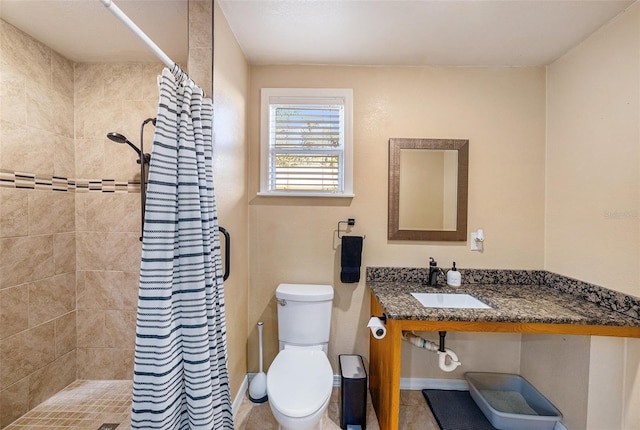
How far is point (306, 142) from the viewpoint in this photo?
210 cm

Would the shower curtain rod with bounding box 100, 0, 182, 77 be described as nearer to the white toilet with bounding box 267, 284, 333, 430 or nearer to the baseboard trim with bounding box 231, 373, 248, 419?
the white toilet with bounding box 267, 284, 333, 430

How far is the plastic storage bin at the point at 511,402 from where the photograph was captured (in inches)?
66.5

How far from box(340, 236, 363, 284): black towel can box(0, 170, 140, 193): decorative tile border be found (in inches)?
61.0

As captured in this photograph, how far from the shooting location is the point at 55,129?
1846 mm

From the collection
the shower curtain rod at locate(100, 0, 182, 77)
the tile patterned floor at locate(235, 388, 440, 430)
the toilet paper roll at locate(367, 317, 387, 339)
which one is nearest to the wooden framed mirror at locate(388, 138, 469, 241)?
the toilet paper roll at locate(367, 317, 387, 339)

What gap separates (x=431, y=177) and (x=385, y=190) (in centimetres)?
34

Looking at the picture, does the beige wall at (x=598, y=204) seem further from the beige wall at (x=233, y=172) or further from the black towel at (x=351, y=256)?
the beige wall at (x=233, y=172)

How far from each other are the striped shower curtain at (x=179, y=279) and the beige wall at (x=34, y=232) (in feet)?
4.22

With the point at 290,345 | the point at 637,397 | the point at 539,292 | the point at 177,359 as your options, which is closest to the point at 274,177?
the point at 290,345

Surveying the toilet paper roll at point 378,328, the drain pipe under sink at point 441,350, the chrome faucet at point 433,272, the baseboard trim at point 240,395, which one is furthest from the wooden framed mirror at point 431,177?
the baseboard trim at point 240,395

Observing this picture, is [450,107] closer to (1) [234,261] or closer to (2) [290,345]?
(1) [234,261]

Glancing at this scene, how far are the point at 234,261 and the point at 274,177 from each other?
2.28 ft

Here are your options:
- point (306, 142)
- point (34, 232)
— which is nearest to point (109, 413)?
point (34, 232)

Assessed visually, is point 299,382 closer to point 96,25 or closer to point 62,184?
point 62,184
